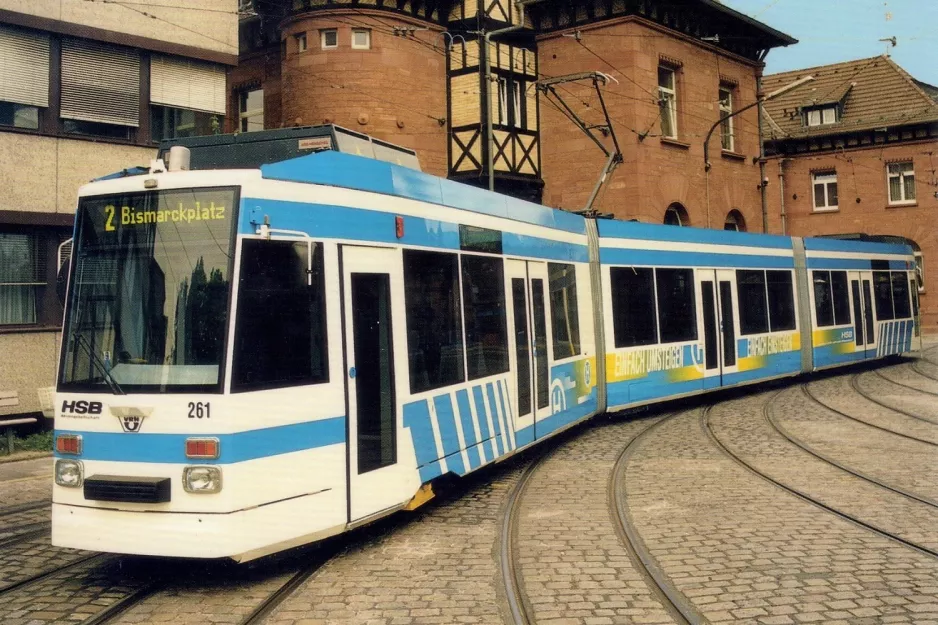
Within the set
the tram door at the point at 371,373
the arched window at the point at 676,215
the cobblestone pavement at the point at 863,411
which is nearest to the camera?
the tram door at the point at 371,373

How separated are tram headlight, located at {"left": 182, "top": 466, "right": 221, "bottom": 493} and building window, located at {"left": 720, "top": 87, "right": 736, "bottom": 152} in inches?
943

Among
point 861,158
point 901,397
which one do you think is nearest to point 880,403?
point 901,397

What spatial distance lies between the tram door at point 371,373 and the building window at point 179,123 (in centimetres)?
894

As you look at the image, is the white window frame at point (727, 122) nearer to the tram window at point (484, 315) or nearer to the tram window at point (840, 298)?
the tram window at point (840, 298)

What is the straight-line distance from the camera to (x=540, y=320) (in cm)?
955

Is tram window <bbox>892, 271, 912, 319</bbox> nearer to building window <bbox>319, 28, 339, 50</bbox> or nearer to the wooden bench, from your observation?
building window <bbox>319, 28, 339, 50</bbox>

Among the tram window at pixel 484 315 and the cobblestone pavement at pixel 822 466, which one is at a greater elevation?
the tram window at pixel 484 315

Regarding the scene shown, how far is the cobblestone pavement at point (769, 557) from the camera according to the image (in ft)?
15.7

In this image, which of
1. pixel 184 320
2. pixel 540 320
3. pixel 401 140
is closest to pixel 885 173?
pixel 401 140

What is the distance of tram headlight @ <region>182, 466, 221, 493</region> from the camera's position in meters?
5.05

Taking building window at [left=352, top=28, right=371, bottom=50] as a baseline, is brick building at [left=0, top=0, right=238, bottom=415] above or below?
below

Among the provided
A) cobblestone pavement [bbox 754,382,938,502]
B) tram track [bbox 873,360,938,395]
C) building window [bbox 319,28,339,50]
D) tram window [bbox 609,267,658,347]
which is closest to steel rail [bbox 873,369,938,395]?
tram track [bbox 873,360,938,395]

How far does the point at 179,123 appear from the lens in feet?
47.9

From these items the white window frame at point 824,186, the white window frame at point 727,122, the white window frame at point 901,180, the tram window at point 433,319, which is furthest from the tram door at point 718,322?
the white window frame at point 824,186
